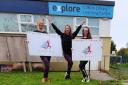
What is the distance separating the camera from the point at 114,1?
65.7 ft

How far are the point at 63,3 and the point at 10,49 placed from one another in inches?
151

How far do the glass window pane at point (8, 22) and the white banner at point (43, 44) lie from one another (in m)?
6.40

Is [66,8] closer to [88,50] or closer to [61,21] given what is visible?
[61,21]

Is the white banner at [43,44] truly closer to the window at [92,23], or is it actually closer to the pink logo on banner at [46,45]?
the pink logo on banner at [46,45]

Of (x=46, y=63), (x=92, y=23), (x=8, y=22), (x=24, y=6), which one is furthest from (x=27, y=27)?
(x=46, y=63)

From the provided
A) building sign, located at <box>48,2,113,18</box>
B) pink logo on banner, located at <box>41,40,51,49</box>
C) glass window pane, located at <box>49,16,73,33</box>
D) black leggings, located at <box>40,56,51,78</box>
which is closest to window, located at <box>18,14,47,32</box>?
glass window pane, located at <box>49,16,73,33</box>

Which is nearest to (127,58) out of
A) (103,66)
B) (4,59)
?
(103,66)

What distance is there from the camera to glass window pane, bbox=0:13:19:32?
19.3m

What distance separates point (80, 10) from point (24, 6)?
3.09m

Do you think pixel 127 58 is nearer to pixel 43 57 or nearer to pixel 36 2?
pixel 36 2

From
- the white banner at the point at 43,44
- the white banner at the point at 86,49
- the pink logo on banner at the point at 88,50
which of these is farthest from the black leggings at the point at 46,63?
the pink logo on banner at the point at 88,50

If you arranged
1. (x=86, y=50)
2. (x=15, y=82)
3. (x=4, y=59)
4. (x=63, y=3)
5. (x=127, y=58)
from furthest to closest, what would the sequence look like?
(x=127, y=58), (x=63, y=3), (x=4, y=59), (x=86, y=50), (x=15, y=82)

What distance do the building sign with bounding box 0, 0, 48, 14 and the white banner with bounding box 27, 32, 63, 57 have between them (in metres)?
6.15

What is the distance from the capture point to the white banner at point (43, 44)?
42.4 ft
